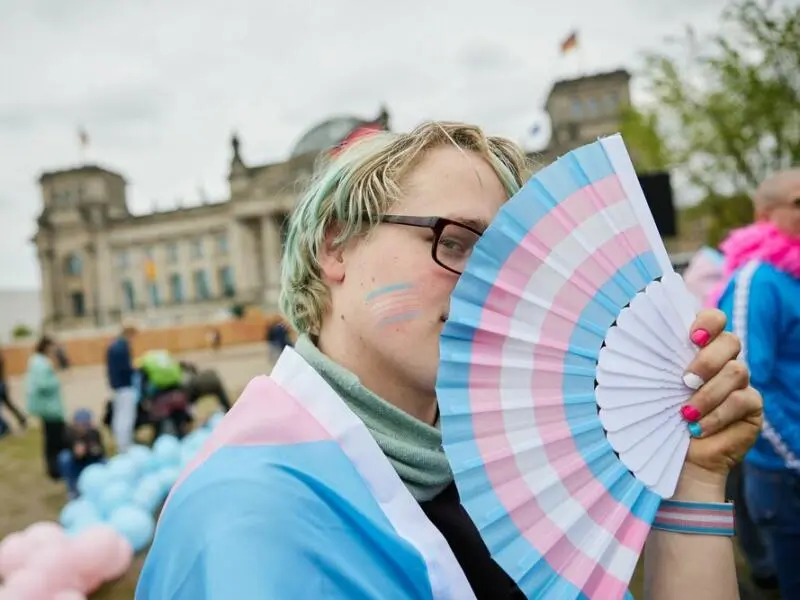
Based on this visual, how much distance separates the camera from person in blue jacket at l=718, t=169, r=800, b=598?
7.89 feet

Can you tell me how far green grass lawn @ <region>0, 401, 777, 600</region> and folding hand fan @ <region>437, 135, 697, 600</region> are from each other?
2722mm

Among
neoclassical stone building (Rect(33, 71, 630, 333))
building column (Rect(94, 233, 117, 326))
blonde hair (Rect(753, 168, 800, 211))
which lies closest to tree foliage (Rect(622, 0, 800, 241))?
blonde hair (Rect(753, 168, 800, 211))

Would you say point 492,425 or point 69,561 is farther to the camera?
point 69,561

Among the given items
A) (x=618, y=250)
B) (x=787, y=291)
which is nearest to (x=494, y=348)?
(x=618, y=250)

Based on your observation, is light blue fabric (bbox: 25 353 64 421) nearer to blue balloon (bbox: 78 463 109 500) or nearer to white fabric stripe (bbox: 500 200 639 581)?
blue balloon (bbox: 78 463 109 500)

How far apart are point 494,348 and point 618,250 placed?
0.71ft

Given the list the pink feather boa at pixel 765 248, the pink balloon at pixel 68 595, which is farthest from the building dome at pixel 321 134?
the pink feather boa at pixel 765 248

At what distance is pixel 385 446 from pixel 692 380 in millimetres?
455

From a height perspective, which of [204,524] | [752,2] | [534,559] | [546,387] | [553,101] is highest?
[553,101]

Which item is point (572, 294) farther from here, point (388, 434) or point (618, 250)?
point (388, 434)

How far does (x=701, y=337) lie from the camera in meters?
0.88

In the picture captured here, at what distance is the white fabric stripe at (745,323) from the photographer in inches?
94.7

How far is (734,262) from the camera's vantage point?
297 cm

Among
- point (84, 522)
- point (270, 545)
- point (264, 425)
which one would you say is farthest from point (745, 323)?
point (84, 522)
